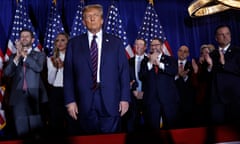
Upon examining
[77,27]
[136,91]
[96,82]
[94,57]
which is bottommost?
[136,91]

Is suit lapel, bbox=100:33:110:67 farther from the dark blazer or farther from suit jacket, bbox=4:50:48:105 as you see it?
the dark blazer

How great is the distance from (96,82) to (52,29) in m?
2.44

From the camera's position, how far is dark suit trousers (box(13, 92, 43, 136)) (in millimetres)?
3307

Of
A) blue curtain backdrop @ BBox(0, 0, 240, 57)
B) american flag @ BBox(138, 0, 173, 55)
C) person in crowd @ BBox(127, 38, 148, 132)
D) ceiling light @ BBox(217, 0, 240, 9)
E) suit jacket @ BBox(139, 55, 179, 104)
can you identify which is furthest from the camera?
american flag @ BBox(138, 0, 173, 55)

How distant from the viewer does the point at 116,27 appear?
4.94 meters

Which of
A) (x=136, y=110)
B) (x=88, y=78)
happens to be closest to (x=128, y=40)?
(x=136, y=110)

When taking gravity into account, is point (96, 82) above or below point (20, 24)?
below

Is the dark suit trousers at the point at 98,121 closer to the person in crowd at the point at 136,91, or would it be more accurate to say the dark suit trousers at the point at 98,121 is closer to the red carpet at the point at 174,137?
the red carpet at the point at 174,137

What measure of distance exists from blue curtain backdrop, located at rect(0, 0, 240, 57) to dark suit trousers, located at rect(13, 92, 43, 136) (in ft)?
5.25

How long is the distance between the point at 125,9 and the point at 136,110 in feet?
5.96

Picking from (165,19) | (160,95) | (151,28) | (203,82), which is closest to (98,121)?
(160,95)

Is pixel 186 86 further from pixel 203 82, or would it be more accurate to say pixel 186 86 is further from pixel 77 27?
pixel 77 27

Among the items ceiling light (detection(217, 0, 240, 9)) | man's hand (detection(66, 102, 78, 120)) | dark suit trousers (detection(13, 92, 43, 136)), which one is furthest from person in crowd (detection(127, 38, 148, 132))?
ceiling light (detection(217, 0, 240, 9))

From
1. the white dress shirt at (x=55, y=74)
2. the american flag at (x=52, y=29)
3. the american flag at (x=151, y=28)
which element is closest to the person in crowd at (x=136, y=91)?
the american flag at (x=151, y=28)
